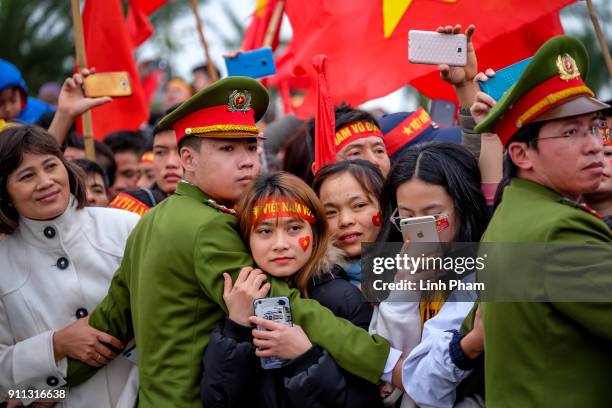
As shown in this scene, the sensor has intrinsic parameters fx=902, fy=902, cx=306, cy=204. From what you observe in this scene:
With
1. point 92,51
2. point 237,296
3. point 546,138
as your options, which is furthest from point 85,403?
point 92,51

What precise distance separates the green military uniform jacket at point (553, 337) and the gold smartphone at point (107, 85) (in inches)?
131

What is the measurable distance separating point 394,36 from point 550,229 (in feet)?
11.3

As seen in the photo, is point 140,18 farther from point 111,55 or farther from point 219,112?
point 219,112

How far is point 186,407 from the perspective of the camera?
4.04 m

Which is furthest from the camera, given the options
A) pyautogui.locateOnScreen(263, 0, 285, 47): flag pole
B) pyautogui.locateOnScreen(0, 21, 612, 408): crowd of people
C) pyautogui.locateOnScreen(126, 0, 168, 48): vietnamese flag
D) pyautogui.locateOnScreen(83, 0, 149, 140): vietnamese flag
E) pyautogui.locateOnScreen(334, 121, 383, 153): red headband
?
pyautogui.locateOnScreen(126, 0, 168, 48): vietnamese flag

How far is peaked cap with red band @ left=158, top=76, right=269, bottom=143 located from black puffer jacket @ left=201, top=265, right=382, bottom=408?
846 millimetres

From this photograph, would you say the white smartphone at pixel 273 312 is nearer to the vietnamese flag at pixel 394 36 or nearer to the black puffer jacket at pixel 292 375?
the black puffer jacket at pixel 292 375

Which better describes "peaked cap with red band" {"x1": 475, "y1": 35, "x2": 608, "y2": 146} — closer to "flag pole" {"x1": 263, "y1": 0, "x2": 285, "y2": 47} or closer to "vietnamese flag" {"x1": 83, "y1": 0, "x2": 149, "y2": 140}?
"vietnamese flag" {"x1": 83, "y1": 0, "x2": 149, "y2": 140}

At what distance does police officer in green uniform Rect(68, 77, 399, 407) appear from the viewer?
3.86 metres

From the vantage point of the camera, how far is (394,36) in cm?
623

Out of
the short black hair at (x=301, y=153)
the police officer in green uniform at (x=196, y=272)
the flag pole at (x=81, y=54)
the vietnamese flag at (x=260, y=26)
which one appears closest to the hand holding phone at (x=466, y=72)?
the police officer in green uniform at (x=196, y=272)

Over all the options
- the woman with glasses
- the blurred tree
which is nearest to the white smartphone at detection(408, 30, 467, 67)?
the woman with glasses

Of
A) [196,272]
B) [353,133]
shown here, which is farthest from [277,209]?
[353,133]

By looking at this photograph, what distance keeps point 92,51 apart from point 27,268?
121 inches
